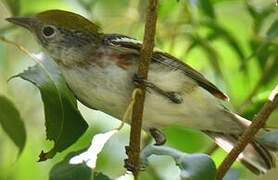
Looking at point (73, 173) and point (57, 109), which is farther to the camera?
point (57, 109)

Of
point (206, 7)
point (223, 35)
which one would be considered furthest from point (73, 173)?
point (223, 35)

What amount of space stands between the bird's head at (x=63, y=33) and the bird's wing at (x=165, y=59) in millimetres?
67

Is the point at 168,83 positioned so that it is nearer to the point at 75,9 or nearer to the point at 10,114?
the point at 10,114

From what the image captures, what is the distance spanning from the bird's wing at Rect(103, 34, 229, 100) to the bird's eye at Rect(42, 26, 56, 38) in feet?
0.64

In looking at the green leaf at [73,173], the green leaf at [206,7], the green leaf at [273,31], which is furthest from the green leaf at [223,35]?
the green leaf at [73,173]

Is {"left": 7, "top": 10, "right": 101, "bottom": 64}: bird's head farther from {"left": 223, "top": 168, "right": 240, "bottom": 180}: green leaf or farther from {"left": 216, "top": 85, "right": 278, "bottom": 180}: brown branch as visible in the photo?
{"left": 216, "top": 85, "right": 278, "bottom": 180}: brown branch

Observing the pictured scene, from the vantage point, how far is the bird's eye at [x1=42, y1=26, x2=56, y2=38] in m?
2.58

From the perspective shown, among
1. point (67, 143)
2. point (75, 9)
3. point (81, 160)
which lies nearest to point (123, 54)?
point (67, 143)

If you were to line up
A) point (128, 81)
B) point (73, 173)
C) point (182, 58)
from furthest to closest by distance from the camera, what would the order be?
point (182, 58) → point (128, 81) → point (73, 173)

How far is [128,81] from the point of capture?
2408mm

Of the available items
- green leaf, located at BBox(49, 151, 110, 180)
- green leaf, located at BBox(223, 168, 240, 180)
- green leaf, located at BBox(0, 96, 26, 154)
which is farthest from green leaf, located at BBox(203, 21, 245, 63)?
green leaf, located at BBox(49, 151, 110, 180)

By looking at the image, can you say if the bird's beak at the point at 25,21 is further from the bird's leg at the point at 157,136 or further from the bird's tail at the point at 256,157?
the bird's tail at the point at 256,157

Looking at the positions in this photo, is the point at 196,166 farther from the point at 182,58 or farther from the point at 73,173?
the point at 182,58

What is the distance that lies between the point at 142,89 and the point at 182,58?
100 cm
